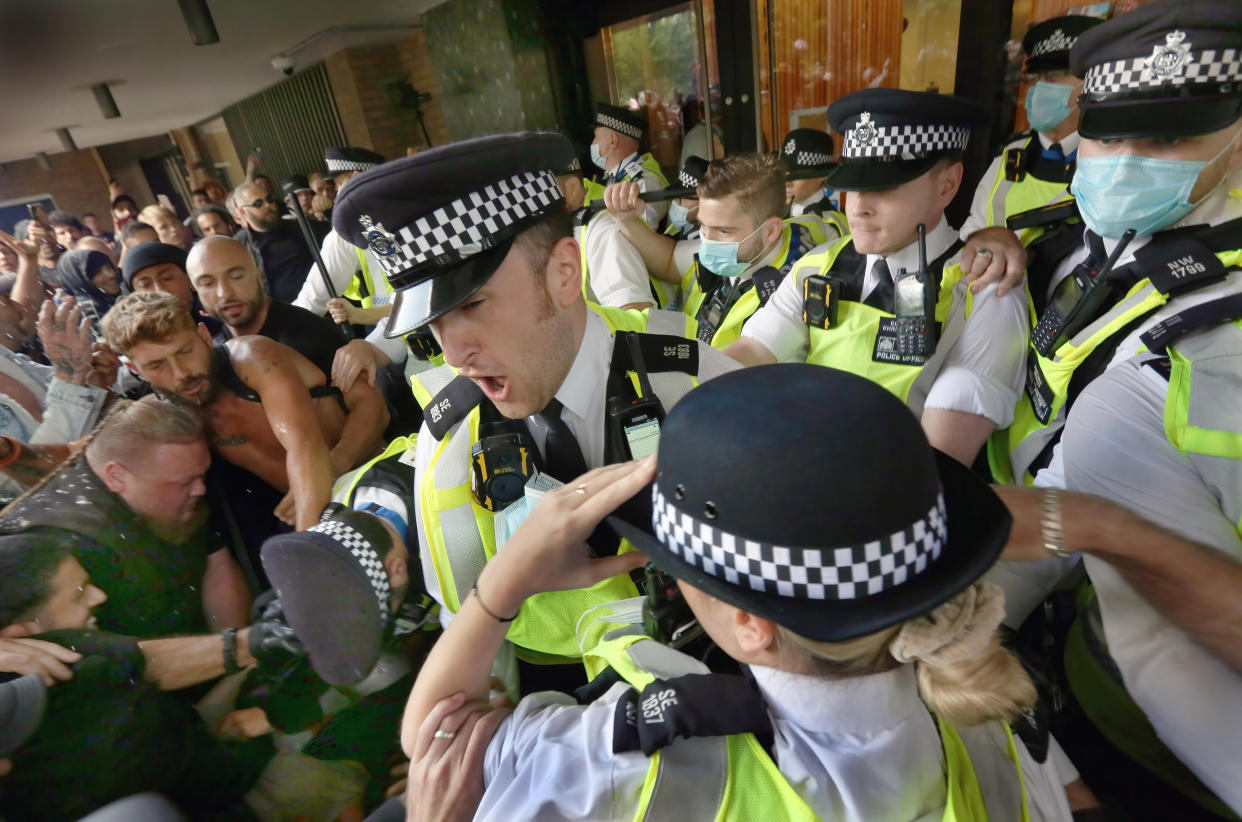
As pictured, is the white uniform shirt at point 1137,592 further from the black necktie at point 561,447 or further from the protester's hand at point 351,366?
the protester's hand at point 351,366

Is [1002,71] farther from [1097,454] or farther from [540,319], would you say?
[540,319]

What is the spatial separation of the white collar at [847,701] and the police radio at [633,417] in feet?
1.72

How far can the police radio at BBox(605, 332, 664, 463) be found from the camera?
116 centimetres

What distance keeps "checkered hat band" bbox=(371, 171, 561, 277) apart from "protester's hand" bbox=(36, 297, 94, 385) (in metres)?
0.59

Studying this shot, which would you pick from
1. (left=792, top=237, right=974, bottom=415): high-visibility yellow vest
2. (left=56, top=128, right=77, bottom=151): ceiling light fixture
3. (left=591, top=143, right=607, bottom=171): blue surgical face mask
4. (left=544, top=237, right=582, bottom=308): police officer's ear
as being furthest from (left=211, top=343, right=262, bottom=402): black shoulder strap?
(left=591, top=143, right=607, bottom=171): blue surgical face mask

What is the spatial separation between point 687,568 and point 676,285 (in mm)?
3063

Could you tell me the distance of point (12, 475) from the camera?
875 millimetres

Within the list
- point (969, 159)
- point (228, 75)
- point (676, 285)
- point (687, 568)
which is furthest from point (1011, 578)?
point (228, 75)

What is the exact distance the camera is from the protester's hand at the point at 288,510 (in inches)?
54.0

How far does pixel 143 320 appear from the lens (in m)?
1.27

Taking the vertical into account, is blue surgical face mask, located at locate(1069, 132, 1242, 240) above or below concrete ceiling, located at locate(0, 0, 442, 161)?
below

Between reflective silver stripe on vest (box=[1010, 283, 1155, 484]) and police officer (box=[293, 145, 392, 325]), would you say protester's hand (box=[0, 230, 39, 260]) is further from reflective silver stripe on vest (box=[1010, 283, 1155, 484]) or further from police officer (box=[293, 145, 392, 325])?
reflective silver stripe on vest (box=[1010, 283, 1155, 484])

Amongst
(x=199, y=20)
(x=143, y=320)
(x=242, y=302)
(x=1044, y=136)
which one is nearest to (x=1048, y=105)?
(x=1044, y=136)

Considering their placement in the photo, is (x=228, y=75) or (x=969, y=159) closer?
(x=228, y=75)
